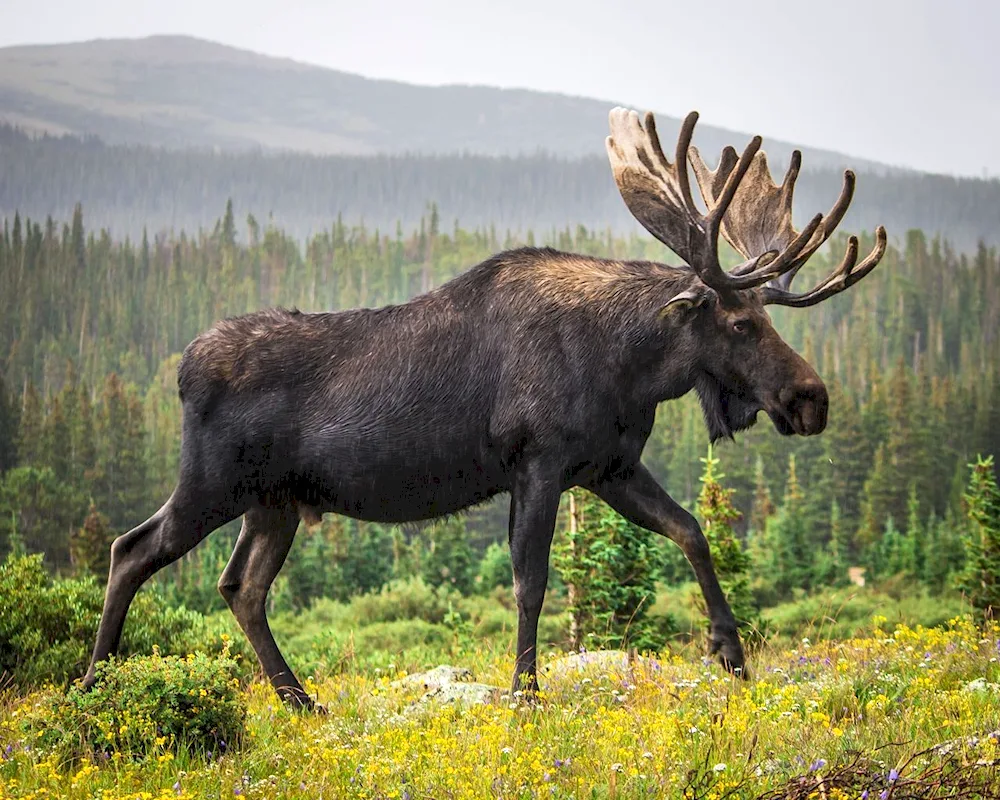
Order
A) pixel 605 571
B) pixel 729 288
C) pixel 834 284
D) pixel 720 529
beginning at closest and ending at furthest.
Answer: pixel 729 288 → pixel 834 284 → pixel 720 529 → pixel 605 571

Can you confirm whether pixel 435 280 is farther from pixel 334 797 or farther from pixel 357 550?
pixel 334 797

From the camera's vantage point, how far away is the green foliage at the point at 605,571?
19969 mm

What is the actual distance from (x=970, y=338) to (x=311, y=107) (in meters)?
35.9

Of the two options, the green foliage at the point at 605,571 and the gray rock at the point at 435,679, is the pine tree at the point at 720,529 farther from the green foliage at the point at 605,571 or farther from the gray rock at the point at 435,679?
the gray rock at the point at 435,679

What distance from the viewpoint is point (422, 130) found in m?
64.1

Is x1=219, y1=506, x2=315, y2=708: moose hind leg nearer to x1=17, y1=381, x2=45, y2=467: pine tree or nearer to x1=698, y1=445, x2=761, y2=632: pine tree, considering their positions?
x1=698, y1=445, x2=761, y2=632: pine tree

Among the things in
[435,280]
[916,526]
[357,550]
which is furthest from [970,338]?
[357,550]

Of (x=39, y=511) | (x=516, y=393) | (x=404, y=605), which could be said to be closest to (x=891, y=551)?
(x=404, y=605)

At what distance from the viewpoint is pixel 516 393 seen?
5848 millimetres

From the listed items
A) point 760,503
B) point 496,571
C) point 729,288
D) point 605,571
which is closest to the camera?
point 729,288

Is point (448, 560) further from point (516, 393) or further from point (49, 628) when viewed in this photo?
point (516, 393)

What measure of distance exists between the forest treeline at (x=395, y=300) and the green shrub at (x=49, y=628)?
23.1 metres

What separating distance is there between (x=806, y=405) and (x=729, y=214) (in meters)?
1.42

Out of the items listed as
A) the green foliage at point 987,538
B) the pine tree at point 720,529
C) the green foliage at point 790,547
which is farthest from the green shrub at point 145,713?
the green foliage at point 790,547
